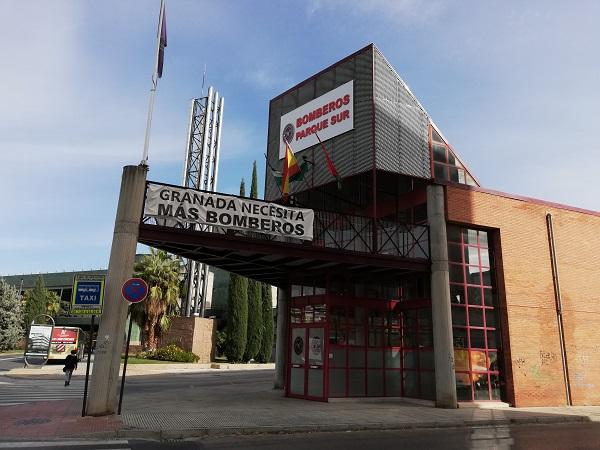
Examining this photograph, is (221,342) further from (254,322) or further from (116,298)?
(116,298)

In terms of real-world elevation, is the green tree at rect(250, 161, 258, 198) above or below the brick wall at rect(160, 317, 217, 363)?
above

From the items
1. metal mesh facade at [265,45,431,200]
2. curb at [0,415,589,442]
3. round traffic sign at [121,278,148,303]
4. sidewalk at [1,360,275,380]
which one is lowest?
curb at [0,415,589,442]

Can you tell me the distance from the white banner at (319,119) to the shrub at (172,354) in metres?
19.3

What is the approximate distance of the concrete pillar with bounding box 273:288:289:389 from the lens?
19719mm

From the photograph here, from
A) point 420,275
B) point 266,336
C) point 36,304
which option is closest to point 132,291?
point 420,275

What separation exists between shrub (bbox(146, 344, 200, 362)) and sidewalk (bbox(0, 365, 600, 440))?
57.7 ft

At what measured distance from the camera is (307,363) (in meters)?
16.1

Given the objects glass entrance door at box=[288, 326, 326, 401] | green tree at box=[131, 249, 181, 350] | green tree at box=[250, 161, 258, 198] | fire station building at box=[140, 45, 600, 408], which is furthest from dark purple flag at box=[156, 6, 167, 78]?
green tree at box=[250, 161, 258, 198]

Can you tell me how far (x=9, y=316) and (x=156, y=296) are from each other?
2043 centimetres

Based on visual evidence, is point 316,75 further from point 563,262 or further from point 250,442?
point 250,442

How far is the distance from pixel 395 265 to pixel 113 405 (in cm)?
891

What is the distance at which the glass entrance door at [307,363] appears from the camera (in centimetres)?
1558

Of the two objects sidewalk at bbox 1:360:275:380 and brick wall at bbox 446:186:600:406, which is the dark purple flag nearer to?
brick wall at bbox 446:186:600:406

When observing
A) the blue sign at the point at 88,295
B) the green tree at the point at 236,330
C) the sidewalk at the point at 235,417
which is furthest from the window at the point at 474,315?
the green tree at the point at 236,330
